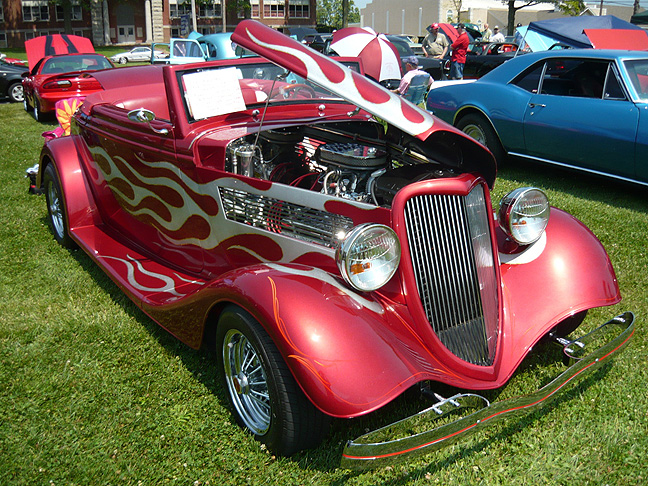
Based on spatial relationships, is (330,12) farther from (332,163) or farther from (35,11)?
(332,163)

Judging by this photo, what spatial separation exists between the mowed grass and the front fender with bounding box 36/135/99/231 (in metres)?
0.67

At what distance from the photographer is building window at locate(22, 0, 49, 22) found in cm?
4828

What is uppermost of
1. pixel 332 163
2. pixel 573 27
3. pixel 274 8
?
pixel 274 8

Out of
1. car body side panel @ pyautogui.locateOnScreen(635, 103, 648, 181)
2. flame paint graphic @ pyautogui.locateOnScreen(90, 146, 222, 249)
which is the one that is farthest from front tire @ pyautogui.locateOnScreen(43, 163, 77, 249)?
car body side panel @ pyautogui.locateOnScreen(635, 103, 648, 181)

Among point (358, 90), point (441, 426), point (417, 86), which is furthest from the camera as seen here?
point (417, 86)

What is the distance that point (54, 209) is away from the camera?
4965 millimetres

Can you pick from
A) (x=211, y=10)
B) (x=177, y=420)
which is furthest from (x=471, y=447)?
(x=211, y=10)

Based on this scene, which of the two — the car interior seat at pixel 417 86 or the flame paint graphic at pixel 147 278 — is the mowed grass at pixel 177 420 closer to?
the flame paint graphic at pixel 147 278

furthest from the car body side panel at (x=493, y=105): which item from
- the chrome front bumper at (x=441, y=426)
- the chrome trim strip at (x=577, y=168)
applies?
the chrome front bumper at (x=441, y=426)

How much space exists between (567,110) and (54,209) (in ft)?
17.6

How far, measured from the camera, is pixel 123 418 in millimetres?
2770

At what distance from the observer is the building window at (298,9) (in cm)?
5578

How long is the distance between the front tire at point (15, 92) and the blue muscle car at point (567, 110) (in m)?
12.1

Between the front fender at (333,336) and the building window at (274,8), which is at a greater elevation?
the building window at (274,8)
